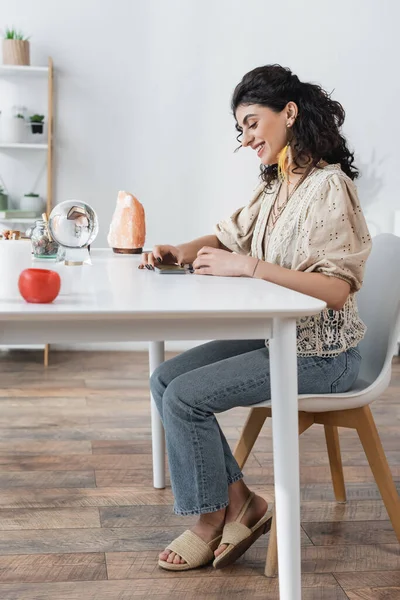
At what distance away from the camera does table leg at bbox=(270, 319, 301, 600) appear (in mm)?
1446

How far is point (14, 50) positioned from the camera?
4156 mm

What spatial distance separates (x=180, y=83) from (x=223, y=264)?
2754mm

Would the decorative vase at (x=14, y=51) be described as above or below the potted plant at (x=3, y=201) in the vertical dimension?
above

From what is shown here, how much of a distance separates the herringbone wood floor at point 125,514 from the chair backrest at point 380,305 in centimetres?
44

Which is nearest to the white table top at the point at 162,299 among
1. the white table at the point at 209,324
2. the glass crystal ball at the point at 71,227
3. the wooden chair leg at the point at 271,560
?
the white table at the point at 209,324

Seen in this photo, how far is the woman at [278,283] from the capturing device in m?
1.75

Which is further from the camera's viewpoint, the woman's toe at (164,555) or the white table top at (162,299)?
the woman's toe at (164,555)

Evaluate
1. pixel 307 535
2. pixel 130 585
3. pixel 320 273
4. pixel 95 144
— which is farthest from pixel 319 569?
pixel 95 144

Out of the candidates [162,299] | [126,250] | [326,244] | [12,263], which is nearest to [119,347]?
[126,250]

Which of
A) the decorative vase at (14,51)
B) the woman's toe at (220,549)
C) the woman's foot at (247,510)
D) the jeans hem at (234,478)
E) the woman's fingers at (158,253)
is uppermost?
the decorative vase at (14,51)

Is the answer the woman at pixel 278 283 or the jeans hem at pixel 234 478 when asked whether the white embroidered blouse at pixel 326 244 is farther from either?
the jeans hem at pixel 234 478

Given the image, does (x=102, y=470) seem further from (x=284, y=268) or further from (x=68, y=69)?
(x=68, y=69)

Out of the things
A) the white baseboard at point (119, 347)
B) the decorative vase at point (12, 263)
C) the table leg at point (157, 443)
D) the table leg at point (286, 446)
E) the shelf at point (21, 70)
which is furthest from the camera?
the white baseboard at point (119, 347)

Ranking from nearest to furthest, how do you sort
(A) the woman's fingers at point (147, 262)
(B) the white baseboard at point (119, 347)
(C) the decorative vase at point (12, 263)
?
(C) the decorative vase at point (12, 263), (A) the woman's fingers at point (147, 262), (B) the white baseboard at point (119, 347)
